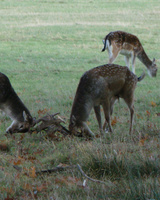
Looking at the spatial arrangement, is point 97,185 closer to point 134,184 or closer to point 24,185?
point 134,184

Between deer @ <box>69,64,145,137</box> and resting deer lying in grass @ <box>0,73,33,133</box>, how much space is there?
0.81 m

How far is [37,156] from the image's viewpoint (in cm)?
502

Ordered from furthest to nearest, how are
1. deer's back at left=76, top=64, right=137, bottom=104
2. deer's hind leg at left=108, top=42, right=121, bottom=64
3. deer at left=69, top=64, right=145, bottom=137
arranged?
deer's hind leg at left=108, top=42, right=121, bottom=64 → deer's back at left=76, top=64, right=137, bottom=104 → deer at left=69, top=64, right=145, bottom=137

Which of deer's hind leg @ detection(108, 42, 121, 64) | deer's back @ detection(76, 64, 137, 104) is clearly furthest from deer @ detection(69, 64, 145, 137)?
deer's hind leg @ detection(108, 42, 121, 64)

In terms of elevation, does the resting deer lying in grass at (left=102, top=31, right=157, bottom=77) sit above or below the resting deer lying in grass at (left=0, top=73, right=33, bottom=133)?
below

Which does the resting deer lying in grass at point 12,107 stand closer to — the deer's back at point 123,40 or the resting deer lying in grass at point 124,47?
the resting deer lying in grass at point 124,47

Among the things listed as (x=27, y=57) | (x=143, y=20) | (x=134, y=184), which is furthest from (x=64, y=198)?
(x=143, y=20)

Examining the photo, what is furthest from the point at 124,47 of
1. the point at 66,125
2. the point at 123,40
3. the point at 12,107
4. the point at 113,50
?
the point at 12,107

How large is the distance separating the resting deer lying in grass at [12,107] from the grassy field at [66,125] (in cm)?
18

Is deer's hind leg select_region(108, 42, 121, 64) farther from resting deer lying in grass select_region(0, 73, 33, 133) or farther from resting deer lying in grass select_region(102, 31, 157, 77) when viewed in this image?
resting deer lying in grass select_region(0, 73, 33, 133)

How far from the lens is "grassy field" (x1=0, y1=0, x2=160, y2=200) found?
3748 millimetres

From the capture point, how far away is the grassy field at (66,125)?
3.75m

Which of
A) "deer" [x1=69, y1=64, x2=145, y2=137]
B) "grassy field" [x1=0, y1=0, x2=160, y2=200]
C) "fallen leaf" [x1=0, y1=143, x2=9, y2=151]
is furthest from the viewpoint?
"deer" [x1=69, y1=64, x2=145, y2=137]

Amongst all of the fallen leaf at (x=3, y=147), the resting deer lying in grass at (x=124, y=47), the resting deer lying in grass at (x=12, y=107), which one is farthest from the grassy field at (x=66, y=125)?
the resting deer lying in grass at (x=124, y=47)
